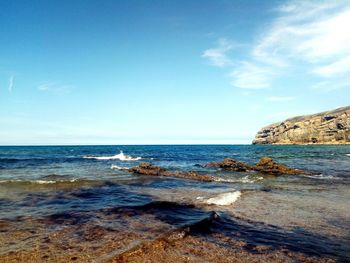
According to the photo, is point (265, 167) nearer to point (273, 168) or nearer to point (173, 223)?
point (273, 168)

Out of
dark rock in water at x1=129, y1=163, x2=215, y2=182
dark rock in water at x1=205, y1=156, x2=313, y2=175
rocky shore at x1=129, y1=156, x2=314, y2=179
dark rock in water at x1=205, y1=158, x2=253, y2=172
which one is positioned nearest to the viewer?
dark rock in water at x1=129, y1=163, x2=215, y2=182

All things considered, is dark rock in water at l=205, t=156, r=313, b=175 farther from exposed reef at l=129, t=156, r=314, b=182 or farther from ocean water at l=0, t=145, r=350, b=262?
ocean water at l=0, t=145, r=350, b=262

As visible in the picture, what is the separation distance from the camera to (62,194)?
22.6 metres

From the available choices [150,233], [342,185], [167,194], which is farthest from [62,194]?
[342,185]

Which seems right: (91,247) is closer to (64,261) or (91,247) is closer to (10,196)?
(64,261)

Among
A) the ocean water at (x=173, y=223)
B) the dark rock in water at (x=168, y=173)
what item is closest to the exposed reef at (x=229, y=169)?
the dark rock in water at (x=168, y=173)

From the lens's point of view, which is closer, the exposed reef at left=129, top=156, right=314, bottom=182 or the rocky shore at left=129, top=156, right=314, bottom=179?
the exposed reef at left=129, top=156, right=314, bottom=182

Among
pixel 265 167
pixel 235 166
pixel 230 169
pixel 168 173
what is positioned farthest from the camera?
pixel 235 166

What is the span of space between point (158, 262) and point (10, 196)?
1641 centimetres

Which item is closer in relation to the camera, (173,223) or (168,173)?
(173,223)

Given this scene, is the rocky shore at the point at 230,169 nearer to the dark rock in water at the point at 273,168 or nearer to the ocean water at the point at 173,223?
the dark rock in water at the point at 273,168

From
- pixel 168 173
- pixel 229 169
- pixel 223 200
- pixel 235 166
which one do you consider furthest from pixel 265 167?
pixel 223 200

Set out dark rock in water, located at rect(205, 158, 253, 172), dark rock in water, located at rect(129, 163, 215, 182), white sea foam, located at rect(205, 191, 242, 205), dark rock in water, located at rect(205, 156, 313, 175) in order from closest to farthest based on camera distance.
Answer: white sea foam, located at rect(205, 191, 242, 205) → dark rock in water, located at rect(129, 163, 215, 182) → dark rock in water, located at rect(205, 156, 313, 175) → dark rock in water, located at rect(205, 158, 253, 172)

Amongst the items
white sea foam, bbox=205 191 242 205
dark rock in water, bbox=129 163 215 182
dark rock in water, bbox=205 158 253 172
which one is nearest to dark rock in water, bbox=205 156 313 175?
dark rock in water, bbox=205 158 253 172
